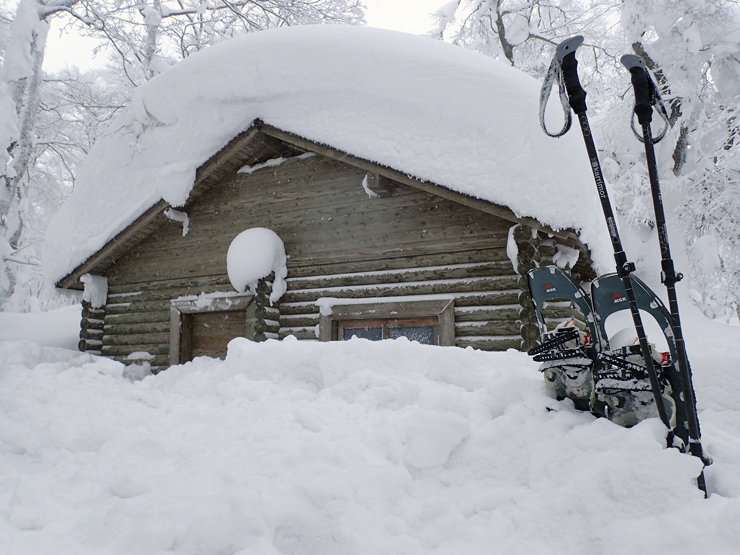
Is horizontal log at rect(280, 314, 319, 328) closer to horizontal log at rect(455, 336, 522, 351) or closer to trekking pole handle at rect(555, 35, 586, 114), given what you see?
horizontal log at rect(455, 336, 522, 351)

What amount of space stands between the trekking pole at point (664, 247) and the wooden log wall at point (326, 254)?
12.6ft

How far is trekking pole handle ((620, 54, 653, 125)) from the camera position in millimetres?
2373

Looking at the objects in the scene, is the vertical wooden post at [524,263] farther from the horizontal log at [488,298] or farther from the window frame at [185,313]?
the window frame at [185,313]

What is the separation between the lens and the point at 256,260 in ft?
25.0

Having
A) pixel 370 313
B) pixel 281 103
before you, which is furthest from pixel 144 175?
pixel 370 313

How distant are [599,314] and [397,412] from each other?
1.32 m

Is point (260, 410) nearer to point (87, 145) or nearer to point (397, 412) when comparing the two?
point (397, 412)

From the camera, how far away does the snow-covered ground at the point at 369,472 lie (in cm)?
181

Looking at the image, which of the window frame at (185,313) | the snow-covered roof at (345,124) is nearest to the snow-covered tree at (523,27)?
the snow-covered roof at (345,124)

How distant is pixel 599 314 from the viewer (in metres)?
2.52

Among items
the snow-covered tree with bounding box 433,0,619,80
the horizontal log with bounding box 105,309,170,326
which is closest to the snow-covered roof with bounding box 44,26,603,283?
the horizontal log with bounding box 105,309,170,326

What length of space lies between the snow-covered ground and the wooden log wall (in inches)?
118

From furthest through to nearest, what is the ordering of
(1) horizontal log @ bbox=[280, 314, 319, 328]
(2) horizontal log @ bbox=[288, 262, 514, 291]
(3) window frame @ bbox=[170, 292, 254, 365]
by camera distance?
(3) window frame @ bbox=[170, 292, 254, 365] → (1) horizontal log @ bbox=[280, 314, 319, 328] → (2) horizontal log @ bbox=[288, 262, 514, 291]

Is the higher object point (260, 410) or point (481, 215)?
point (481, 215)
